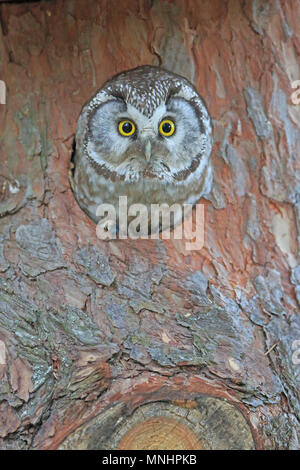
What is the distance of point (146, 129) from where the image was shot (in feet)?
7.28

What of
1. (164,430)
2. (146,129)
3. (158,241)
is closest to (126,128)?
(146,129)

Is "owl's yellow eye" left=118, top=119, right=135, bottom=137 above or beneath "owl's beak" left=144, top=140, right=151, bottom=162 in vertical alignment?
above

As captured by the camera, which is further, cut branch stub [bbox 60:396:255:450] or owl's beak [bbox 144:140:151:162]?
owl's beak [bbox 144:140:151:162]

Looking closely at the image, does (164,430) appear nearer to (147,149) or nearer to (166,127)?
(147,149)

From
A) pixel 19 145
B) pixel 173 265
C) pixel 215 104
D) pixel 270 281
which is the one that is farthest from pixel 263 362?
pixel 19 145

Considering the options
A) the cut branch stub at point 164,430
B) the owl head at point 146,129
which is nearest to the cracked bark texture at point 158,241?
the owl head at point 146,129

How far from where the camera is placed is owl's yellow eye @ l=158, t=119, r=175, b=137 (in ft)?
7.50

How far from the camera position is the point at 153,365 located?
72.6 inches

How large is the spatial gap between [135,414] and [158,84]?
4.17 ft

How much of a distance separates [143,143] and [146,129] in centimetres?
6

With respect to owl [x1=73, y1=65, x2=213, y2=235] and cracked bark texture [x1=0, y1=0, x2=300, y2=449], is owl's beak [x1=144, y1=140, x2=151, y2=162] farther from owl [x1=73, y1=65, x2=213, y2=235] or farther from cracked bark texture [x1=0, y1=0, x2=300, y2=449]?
cracked bark texture [x1=0, y1=0, x2=300, y2=449]

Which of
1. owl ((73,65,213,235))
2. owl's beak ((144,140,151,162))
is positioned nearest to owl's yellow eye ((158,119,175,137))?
owl ((73,65,213,235))

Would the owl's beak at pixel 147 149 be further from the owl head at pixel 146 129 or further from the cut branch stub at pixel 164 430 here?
the cut branch stub at pixel 164 430

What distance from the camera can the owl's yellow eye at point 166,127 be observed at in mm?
2287
